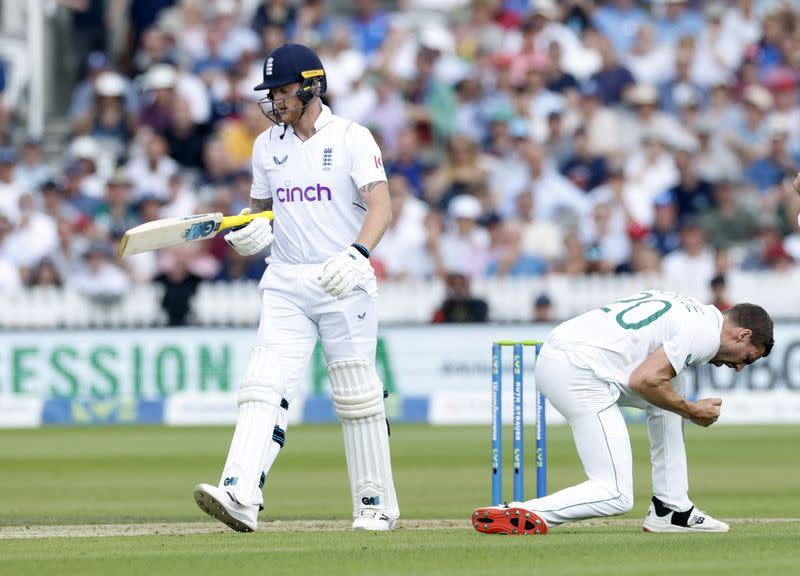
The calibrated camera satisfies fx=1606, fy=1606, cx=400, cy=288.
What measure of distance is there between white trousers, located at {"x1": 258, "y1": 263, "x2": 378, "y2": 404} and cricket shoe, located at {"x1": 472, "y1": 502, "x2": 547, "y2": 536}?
0.88 meters

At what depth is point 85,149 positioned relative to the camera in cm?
1547

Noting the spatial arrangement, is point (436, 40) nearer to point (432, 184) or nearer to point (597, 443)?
point (432, 184)

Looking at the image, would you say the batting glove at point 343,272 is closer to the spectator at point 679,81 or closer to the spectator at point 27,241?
the spectator at point 27,241

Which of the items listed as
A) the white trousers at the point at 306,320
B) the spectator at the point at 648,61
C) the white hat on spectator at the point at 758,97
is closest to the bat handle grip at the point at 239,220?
the white trousers at the point at 306,320

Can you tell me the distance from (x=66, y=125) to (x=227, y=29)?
210 centimetres

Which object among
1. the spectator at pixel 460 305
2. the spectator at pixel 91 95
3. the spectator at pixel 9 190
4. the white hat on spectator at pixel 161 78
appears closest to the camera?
the spectator at pixel 460 305

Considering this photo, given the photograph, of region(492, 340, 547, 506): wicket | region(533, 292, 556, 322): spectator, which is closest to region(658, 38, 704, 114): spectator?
region(533, 292, 556, 322): spectator

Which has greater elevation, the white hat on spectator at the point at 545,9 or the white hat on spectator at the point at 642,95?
the white hat on spectator at the point at 545,9

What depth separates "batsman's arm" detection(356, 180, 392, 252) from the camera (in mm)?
6297

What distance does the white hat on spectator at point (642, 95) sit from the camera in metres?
15.3

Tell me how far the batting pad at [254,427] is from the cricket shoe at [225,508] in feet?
0.12

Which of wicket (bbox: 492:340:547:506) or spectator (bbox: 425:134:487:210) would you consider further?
spectator (bbox: 425:134:487:210)

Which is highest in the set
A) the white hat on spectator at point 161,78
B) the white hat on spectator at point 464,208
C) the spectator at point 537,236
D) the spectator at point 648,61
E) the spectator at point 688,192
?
the spectator at point 648,61

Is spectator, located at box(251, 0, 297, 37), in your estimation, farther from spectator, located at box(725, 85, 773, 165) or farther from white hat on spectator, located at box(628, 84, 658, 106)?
spectator, located at box(725, 85, 773, 165)
